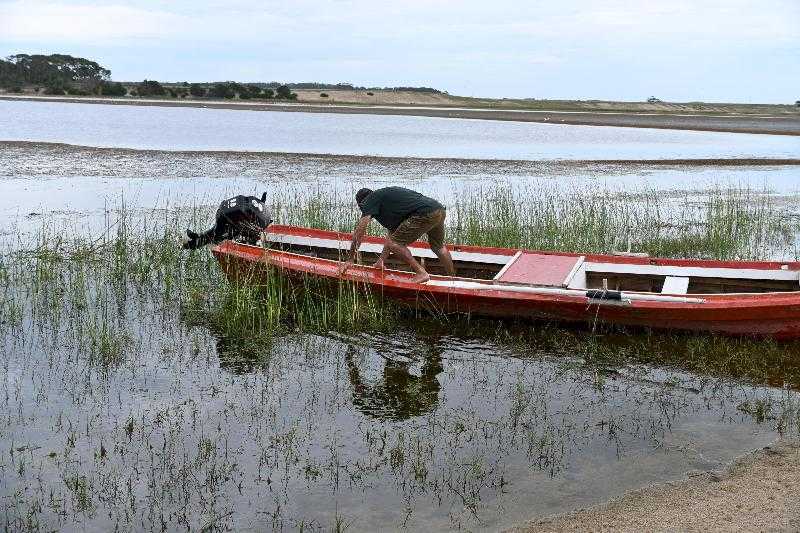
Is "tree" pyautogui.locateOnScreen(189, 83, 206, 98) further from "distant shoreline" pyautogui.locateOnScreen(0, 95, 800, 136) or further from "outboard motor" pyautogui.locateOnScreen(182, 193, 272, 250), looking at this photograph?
"outboard motor" pyautogui.locateOnScreen(182, 193, 272, 250)

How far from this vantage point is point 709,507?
205 inches

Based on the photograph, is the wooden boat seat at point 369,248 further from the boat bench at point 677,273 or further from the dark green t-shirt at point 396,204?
the dark green t-shirt at point 396,204

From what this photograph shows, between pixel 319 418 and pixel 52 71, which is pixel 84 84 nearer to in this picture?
pixel 52 71

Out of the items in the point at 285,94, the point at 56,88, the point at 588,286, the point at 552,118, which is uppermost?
the point at 285,94

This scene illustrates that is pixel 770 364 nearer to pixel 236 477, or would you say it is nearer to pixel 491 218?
pixel 236 477

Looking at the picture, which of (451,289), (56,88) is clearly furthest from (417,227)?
(56,88)

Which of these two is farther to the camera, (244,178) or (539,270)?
(244,178)

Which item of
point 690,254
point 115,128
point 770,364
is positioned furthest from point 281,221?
point 115,128

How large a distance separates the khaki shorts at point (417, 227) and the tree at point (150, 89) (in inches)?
2709

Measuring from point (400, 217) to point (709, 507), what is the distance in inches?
200

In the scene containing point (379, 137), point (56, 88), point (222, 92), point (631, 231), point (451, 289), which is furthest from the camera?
point (56, 88)

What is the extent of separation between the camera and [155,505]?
17.6ft

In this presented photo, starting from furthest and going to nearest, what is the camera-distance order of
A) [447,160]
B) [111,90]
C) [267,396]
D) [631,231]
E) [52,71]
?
1. [52,71]
2. [111,90]
3. [447,160]
4. [631,231]
5. [267,396]

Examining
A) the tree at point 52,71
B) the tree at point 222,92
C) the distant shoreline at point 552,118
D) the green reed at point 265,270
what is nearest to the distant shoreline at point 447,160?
the green reed at point 265,270
